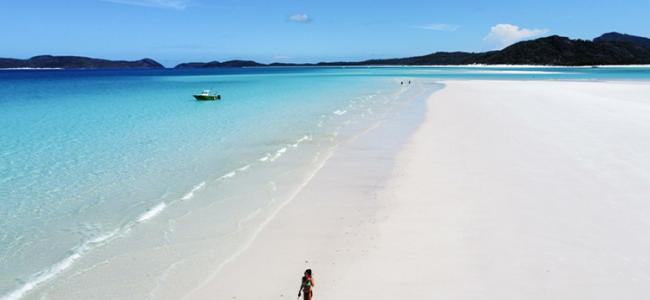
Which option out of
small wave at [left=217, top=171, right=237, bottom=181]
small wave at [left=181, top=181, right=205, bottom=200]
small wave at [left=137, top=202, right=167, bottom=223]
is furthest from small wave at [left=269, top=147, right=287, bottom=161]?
small wave at [left=137, top=202, right=167, bottom=223]

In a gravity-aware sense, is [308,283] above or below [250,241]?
above

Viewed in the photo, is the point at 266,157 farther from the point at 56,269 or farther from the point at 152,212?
the point at 56,269

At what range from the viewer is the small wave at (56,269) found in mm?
6973

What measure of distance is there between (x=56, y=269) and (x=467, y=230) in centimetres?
742

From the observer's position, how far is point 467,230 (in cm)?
866

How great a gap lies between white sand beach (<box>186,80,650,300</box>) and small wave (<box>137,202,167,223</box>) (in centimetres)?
289

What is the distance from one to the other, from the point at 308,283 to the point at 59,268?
4721 mm

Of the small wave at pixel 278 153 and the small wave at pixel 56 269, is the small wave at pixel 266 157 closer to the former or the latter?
the small wave at pixel 278 153

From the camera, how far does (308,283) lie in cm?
584

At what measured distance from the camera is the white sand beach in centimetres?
675

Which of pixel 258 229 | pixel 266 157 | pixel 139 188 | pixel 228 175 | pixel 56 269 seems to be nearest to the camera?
pixel 56 269

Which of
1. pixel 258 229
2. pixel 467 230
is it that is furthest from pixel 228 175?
pixel 467 230

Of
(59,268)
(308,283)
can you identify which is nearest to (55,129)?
(59,268)

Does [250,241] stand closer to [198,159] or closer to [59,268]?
[59,268]
